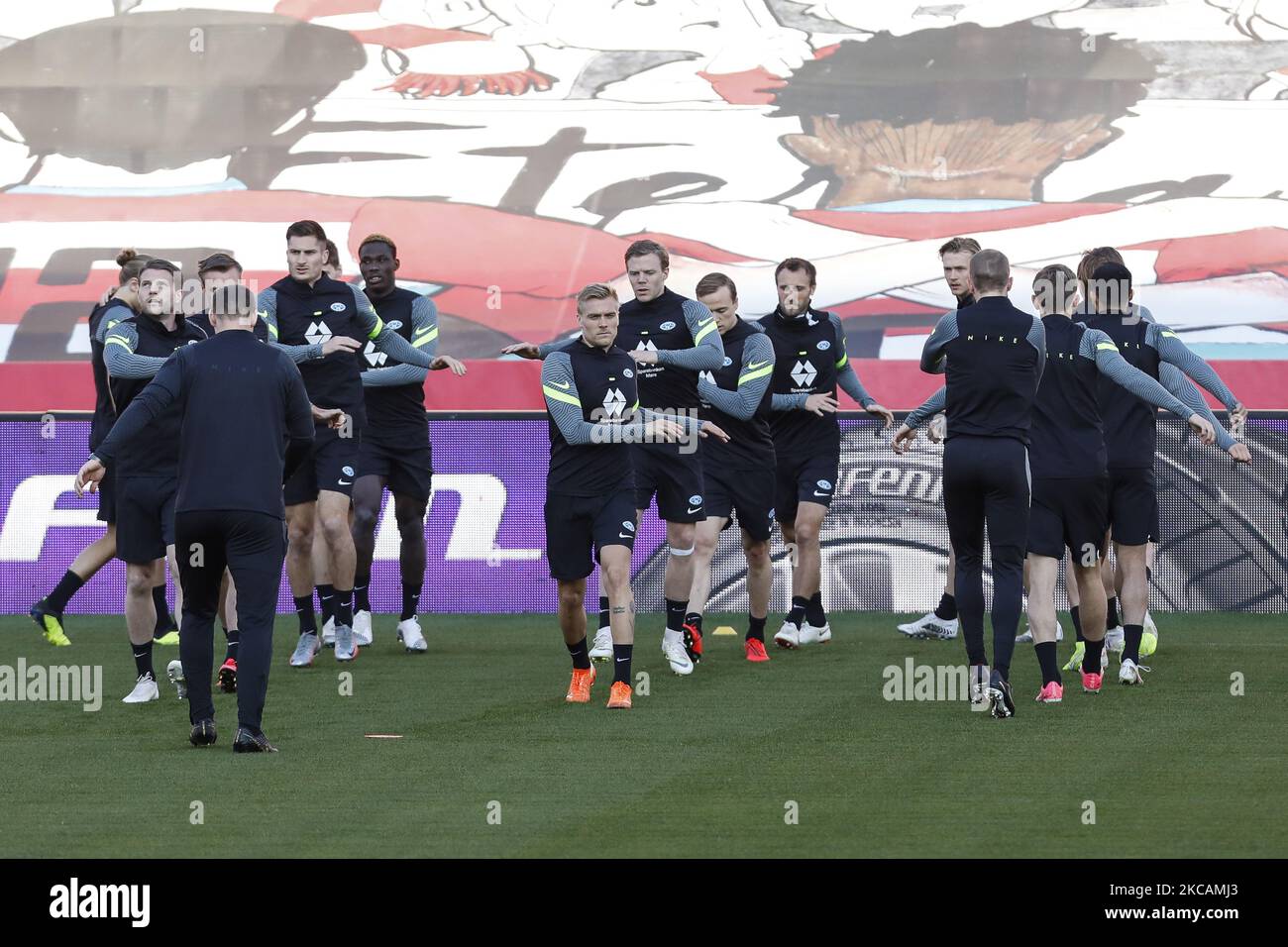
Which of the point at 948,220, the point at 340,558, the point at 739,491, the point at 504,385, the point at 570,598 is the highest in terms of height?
the point at 948,220

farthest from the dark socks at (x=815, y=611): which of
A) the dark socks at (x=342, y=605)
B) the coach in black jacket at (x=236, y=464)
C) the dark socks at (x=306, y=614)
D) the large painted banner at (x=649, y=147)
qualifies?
the large painted banner at (x=649, y=147)

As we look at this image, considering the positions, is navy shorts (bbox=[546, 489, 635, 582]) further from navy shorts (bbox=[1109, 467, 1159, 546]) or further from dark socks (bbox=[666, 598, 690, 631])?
navy shorts (bbox=[1109, 467, 1159, 546])

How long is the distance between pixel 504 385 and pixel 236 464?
789cm

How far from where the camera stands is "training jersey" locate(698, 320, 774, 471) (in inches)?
446

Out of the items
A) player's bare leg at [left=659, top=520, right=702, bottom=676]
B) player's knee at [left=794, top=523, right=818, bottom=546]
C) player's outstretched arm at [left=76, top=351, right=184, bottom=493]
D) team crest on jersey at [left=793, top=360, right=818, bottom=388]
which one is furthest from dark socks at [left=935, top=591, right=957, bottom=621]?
player's outstretched arm at [left=76, top=351, right=184, bottom=493]

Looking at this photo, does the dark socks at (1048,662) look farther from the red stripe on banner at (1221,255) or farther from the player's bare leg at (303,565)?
the red stripe on banner at (1221,255)

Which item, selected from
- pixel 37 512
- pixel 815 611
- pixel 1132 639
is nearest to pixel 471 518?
pixel 815 611

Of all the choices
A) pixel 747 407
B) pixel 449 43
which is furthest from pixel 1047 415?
pixel 449 43

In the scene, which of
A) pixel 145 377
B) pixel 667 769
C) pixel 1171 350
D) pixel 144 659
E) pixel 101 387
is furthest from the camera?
pixel 101 387

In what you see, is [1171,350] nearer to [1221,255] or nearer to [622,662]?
[622,662]

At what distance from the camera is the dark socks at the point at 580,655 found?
9.44m

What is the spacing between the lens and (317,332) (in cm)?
1122
